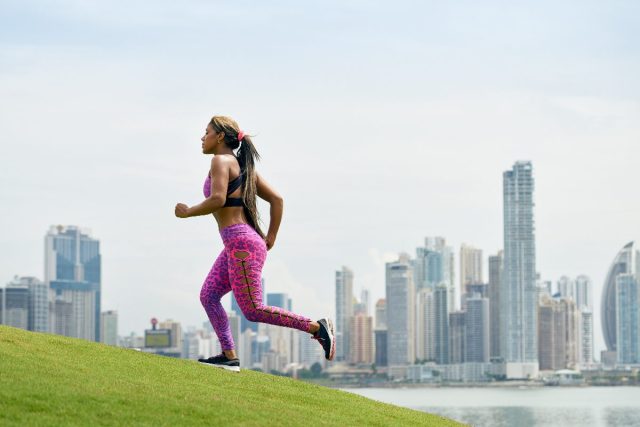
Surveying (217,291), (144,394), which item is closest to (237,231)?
(217,291)

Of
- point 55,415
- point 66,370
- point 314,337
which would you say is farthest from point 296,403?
point 55,415

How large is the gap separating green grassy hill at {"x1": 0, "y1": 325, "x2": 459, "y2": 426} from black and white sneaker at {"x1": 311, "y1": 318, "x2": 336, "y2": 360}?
42 cm

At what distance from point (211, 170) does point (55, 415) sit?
378cm

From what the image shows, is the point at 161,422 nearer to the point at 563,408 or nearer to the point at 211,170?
the point at 211,170

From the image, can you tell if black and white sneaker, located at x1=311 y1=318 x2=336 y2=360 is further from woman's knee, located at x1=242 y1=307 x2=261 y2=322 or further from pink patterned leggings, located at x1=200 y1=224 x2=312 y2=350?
woman's knee, located at x1=242 y1=307 x2=261 y2=322

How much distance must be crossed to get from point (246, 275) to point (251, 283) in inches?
3.6

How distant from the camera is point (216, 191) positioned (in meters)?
13.0

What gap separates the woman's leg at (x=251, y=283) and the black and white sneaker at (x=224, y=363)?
26.2 inches

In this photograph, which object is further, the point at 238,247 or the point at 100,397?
the point at 238,247

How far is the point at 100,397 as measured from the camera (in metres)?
10.5

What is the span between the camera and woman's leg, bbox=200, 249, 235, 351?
13.2 m

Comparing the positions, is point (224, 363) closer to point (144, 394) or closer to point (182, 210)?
point (182, 210)

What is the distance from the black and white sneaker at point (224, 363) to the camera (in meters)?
13.5

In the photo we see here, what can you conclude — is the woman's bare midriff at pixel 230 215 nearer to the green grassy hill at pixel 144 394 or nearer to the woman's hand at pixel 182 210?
the woman's hand at pixel 182 210
